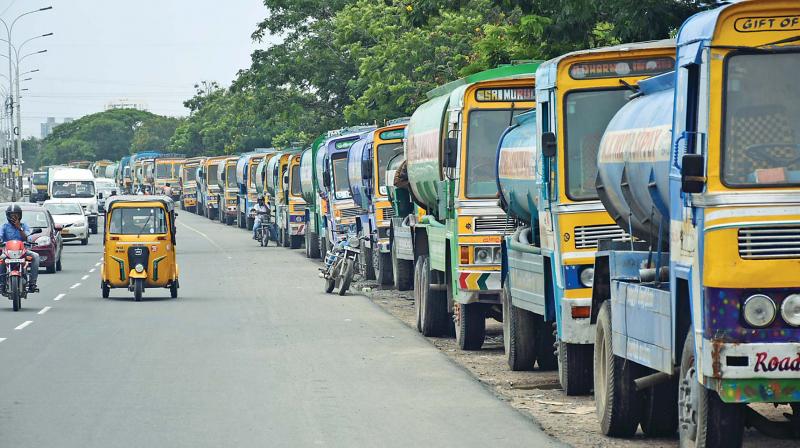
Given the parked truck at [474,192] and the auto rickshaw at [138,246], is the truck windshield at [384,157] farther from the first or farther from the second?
the parked truck at [474,192]

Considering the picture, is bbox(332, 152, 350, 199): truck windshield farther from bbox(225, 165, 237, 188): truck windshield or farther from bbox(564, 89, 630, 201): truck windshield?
bbox(225, 165, 237, 188): truck windshield

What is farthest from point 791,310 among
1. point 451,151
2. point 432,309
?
point 432,309

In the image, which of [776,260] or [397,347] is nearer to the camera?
[776,260]

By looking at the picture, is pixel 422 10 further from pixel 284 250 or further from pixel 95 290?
pixel 284 250

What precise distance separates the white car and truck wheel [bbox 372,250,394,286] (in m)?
20.2

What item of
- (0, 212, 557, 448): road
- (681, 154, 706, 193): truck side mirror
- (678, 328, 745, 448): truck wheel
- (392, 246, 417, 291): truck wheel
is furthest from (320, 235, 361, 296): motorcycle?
(681, 154, 706, 193): truck side mirror

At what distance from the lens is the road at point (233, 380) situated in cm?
1135

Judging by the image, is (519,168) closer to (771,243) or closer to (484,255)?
(484,255)

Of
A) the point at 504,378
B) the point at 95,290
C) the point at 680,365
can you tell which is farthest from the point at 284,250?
the point at 680,365

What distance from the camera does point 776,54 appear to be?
8.48 m

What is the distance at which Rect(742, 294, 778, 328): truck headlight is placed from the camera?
8273mm

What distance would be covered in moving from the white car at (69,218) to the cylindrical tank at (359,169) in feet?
53.1

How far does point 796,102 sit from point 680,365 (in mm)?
1915

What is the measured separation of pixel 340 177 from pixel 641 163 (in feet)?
91.7
